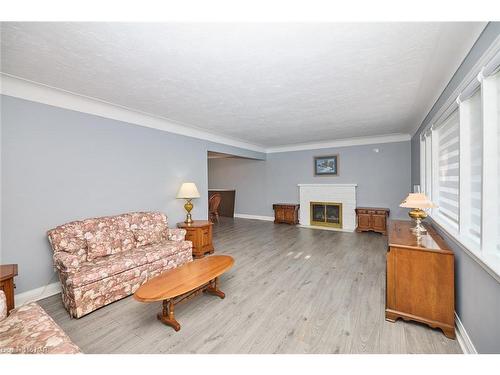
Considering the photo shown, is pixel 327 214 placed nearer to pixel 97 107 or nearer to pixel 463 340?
pixel 463 340

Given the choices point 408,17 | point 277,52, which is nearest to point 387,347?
point 408,17

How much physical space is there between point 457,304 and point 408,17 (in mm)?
2250

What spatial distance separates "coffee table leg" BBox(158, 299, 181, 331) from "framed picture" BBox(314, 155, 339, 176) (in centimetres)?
535

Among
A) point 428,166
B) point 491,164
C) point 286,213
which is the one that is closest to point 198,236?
point 286,213

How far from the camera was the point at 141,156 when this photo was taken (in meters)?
3.53

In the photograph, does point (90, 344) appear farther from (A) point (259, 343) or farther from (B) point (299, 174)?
(B) point (299, 174)

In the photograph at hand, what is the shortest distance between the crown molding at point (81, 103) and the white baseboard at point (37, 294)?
217 centimetres

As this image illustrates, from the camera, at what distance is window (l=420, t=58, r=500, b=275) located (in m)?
1.38

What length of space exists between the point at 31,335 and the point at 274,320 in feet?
5.72

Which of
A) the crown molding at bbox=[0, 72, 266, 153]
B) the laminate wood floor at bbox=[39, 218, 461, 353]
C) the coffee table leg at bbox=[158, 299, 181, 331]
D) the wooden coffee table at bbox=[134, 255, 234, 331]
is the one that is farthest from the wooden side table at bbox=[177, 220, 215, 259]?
the crown molding at bbox=[0, 72, 266, 153]

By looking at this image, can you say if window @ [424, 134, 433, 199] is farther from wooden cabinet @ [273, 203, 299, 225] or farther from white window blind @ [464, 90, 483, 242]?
wooden cabinet @ [273, 203, 299, 225]

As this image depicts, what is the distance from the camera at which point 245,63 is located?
1979mm

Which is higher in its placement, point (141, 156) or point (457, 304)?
point (141, 156)

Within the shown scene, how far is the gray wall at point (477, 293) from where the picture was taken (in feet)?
4.22
